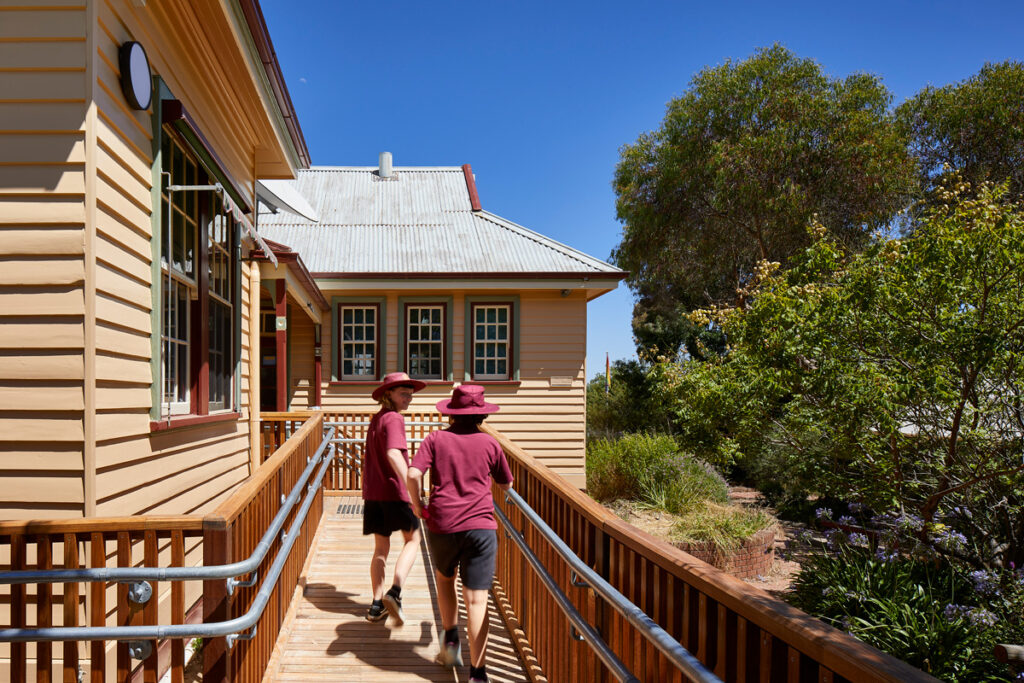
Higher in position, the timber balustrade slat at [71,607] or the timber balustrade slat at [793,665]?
the timber balustrade slat at [793,665]

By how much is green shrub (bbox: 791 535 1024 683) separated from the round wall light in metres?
7.33

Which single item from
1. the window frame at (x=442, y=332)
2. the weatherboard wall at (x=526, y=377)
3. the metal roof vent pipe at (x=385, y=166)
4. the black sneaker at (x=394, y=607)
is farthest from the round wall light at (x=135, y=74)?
the metal roof vent pipe at (x=385, y=166)

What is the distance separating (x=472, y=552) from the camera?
3.82m

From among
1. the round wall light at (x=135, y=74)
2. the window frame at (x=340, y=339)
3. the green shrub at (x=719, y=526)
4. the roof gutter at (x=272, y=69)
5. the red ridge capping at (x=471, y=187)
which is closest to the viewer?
the round wall light at (x=135, y=74)

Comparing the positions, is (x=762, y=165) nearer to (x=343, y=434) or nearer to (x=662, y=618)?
(x=343, y=434)

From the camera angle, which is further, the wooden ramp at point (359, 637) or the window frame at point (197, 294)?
the window frame at point (197, 294)

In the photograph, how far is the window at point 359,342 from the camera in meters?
13.5

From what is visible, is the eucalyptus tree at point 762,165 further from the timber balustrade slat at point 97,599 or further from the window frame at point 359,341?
the timber balustrade slat at point 97,599

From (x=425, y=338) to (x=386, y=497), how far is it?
8.73m

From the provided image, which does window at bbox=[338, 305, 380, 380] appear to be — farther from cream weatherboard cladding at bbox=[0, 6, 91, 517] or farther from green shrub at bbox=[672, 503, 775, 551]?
cream weatherboard cladding at bbox=[0, 6, 91, 517]

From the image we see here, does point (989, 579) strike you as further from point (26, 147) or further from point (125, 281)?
point (26, 147)

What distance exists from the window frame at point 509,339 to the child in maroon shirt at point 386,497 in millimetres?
8366

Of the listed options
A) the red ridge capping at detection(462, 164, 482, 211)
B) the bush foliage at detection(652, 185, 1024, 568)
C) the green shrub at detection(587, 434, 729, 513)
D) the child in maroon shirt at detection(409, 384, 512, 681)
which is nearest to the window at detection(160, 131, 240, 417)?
the child in maroon shirt at detection(409, 384, 512, 681)

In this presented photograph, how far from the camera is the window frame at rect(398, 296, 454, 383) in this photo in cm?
1332
